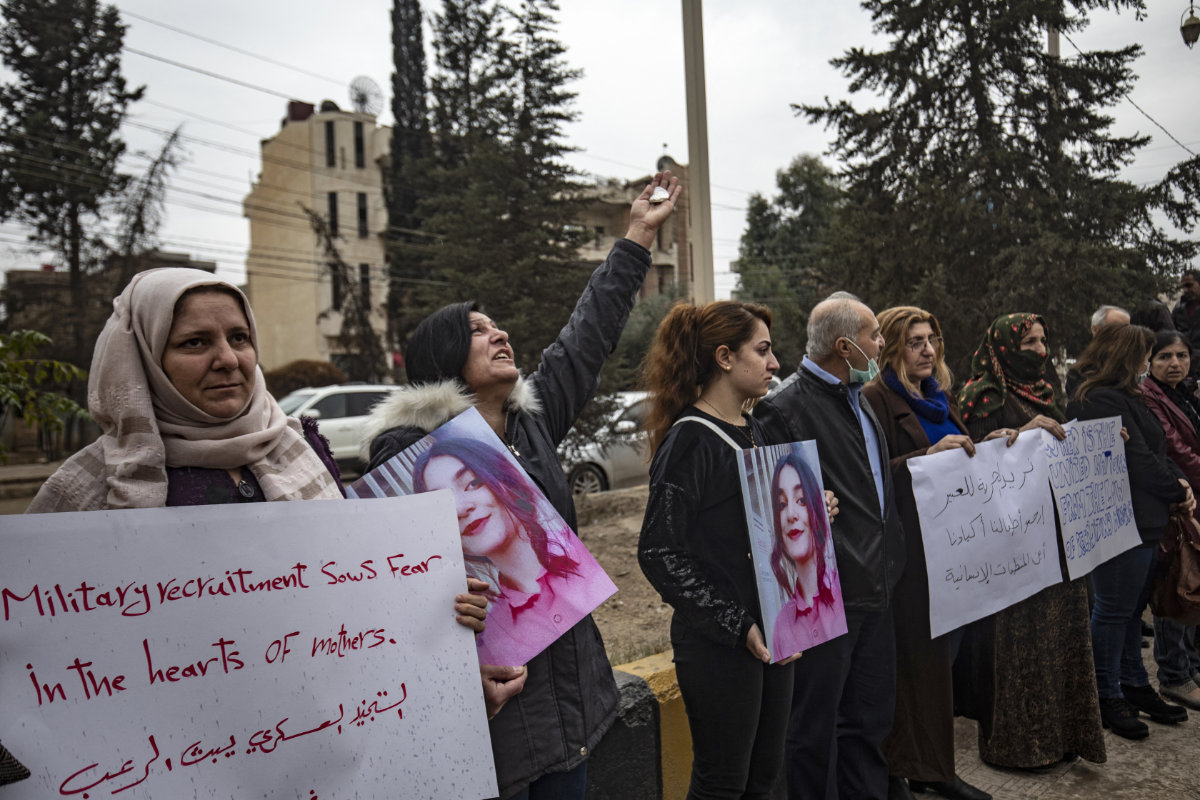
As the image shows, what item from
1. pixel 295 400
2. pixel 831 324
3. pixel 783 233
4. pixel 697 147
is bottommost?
pixel 831 324

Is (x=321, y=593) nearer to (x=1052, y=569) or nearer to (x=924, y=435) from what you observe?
(x=924, y=435)

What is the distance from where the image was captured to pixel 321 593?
1.69m

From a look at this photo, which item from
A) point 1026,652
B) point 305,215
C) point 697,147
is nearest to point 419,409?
point 697,147

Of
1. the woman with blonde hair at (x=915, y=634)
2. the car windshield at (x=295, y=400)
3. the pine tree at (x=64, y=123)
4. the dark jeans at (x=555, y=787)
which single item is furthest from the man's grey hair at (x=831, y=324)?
the pine tree at (x=64, y=123)

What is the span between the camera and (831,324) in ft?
10.4

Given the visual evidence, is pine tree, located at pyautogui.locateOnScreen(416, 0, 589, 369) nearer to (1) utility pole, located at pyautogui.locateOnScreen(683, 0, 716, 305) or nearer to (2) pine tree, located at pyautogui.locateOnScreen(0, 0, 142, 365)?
(1) utility pole, located at pyautogui.locateOnScreen(683, 0, 716, 305)

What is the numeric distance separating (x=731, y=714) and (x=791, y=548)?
0.53 metres

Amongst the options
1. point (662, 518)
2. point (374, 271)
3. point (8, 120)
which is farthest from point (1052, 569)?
point (374, 271)

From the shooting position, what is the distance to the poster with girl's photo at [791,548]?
2508 mm

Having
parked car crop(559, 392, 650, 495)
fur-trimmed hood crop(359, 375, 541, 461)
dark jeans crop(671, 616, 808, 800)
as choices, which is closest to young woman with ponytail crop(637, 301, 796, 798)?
dark jeans crop(671, 616, 808, 800)

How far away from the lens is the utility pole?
4.25 metres

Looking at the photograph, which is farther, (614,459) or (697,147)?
(614,459)

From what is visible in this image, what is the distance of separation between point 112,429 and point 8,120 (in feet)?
86.7

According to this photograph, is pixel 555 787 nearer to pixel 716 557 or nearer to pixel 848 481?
pixel 716 557
